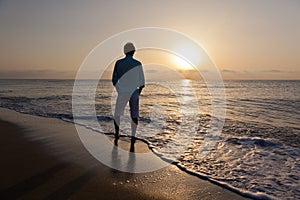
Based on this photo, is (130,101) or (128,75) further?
(130,101)

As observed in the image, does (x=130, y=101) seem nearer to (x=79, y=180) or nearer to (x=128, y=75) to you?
(x=128, y=75)

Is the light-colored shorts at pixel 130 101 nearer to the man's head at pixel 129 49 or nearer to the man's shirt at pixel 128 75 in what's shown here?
the man's shirt at pixel 128 75

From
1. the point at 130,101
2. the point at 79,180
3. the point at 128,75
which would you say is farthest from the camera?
the point at 130,101

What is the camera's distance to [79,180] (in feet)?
Answer: 11.5

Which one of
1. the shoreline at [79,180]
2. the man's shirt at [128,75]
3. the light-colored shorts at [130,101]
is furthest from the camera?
the light-colored shorts at [130,101]

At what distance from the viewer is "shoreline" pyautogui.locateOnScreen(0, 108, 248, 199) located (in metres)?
3.12

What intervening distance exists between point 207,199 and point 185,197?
0.87ft

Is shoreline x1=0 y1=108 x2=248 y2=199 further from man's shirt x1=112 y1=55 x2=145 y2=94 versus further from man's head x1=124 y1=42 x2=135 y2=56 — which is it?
man's head x1=124 y1=42 x2=135 y2=56

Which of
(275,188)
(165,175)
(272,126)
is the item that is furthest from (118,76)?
(272,126)

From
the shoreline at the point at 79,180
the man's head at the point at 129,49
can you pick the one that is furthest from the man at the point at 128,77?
the shoreline at the point at 79,180

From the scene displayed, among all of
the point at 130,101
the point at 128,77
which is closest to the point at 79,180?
the point at 130,101

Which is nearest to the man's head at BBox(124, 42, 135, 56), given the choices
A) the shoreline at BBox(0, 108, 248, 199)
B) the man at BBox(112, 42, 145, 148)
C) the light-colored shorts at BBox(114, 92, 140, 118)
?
the man at BBox(112, 42, 145, 148)

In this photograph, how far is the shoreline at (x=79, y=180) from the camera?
3.12 metres

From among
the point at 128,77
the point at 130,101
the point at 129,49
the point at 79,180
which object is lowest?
the point at 79,180
